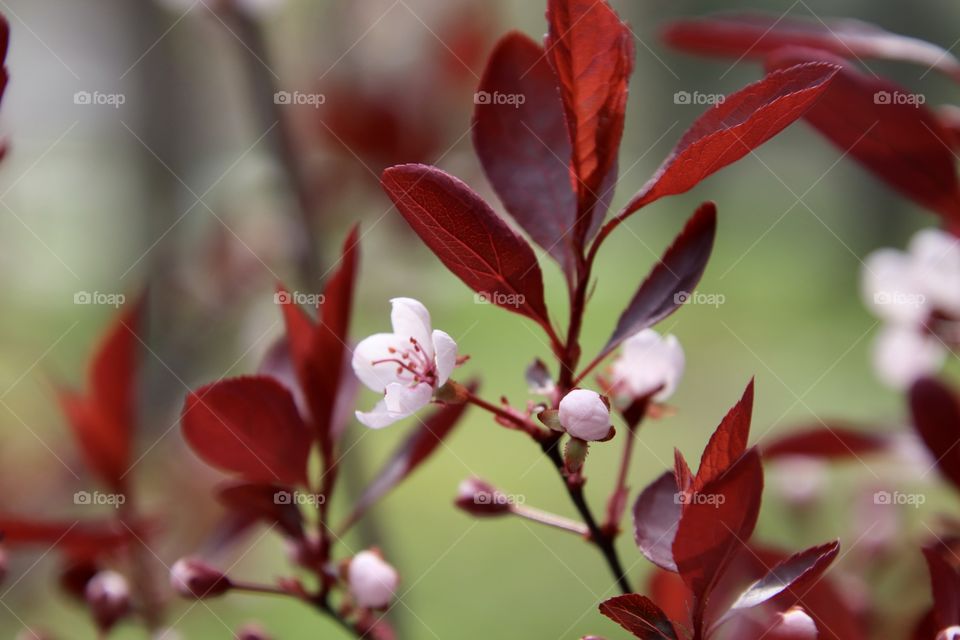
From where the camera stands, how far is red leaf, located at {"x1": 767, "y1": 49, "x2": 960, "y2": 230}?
22.9 inches

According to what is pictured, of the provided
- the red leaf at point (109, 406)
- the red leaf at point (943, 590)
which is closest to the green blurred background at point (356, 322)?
the red leaf at point (109, 406)

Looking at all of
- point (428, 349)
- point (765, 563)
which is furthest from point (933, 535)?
point (428, 349)

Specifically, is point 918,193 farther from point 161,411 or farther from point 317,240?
point 161,411

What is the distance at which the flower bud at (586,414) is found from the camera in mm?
415

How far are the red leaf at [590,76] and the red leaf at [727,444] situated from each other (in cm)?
13

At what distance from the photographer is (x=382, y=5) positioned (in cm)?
241

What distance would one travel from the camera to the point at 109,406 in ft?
2.55

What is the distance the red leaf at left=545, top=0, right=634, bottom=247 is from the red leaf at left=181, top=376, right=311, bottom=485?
0.21m

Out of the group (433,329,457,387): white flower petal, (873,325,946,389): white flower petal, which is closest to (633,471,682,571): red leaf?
(433,329,457,387): white flower petal

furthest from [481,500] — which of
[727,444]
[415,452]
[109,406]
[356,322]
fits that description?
[356,322]

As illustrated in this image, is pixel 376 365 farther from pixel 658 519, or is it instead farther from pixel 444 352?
pixel 658 519

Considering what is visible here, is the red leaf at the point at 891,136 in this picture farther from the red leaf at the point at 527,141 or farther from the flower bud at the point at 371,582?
the flower bud at the point at 371,582

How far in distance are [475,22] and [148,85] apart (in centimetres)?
74

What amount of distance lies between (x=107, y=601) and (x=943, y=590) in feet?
1.70
